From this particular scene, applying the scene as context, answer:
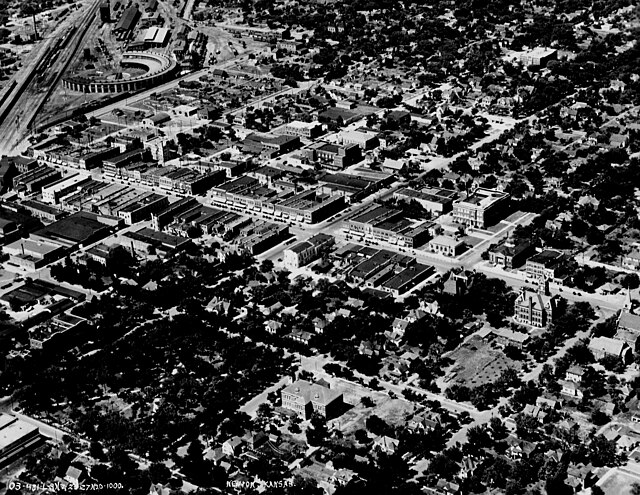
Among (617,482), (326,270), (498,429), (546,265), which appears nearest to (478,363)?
(498,429)

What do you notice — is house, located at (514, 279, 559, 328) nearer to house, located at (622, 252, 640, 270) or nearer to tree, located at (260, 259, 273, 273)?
house, located at (622, 252, 640, 270)

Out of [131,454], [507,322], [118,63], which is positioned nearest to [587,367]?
[507,322]

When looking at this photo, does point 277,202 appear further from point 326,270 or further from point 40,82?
point 40,82

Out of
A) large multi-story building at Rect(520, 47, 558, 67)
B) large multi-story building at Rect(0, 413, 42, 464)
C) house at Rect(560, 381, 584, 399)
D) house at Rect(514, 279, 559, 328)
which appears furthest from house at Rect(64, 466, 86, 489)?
large multi-story building at Rect(520, 47, 558, 67)

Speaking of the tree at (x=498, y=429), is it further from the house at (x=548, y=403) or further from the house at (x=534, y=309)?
the house at (x=534, y=309)

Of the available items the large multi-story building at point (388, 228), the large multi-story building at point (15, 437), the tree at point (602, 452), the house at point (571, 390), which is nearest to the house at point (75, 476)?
the large multi-story building at point (15, 437)

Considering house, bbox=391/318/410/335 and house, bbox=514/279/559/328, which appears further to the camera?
house, bbox=514/279/559/328
